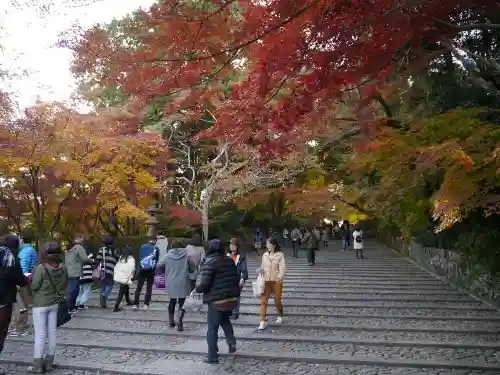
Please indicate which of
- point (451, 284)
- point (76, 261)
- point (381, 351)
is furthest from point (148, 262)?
point (451, 284)

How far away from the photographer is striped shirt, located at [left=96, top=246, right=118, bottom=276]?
10156mm

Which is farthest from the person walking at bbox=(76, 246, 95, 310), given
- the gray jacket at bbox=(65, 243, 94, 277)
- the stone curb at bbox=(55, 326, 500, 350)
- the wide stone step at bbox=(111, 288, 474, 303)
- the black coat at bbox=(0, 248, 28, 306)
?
the black coat at bbox=(0, 248, 28, 306)

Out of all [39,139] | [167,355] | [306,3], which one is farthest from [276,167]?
[306,3]

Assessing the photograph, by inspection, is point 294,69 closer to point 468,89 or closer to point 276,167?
point 468,89

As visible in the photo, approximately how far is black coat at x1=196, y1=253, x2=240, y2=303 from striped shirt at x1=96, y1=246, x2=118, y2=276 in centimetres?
470

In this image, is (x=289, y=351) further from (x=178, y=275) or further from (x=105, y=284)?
(x=105, y=284)

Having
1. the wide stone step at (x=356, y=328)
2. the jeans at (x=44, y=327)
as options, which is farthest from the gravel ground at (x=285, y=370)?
the wide stone step at (x=356, y=328)

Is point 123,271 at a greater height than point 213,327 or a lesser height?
greater

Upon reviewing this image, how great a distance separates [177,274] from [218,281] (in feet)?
6.50

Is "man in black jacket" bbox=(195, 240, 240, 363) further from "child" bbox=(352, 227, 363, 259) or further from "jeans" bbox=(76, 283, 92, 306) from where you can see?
"child" bbox=(352, 227, 363, 259)

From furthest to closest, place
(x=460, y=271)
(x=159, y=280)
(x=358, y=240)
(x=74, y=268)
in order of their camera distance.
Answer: (x=358, y=240), (x=460, y=271), (x=159, y=280), (x=74, y=268)

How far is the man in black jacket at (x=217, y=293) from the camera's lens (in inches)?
240

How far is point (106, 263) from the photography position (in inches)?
400

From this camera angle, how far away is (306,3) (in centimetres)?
403
